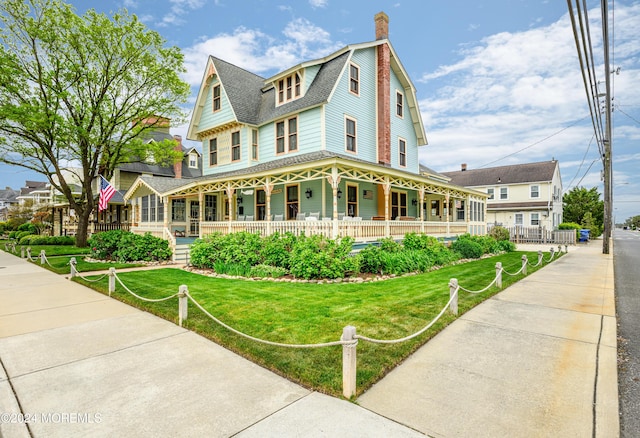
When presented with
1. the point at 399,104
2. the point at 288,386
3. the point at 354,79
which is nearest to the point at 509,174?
the point at 399,104

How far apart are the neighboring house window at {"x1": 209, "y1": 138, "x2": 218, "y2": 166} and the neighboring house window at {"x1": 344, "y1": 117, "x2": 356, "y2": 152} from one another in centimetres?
886

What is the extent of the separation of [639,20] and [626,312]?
8829 mm

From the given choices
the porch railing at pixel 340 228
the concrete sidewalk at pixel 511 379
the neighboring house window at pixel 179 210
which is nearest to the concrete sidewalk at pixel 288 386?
the concrete sidewalk at pixel 511 379

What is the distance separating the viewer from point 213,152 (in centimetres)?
2088

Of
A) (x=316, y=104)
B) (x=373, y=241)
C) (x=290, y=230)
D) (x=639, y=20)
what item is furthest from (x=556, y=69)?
(x=290, y=230)

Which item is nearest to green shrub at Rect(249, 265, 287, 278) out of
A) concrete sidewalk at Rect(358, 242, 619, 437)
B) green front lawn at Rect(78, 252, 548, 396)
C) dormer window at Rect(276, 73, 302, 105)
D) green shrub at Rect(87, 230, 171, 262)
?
green front lawn at Rect(78, 252, 548, 396)

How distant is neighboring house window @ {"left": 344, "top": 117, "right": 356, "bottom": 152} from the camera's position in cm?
1675

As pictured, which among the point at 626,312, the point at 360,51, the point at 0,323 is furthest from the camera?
the point at 360,51

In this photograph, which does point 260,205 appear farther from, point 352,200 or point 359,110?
point 359,110

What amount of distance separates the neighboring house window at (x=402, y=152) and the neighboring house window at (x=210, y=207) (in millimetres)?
12444

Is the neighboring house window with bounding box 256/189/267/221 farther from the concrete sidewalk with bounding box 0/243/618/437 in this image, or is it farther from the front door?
the concrete sidewalk with bounding box 0/243/618/437

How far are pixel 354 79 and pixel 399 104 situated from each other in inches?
172

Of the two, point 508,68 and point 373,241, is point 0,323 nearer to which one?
point 373,241

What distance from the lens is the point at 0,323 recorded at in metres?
6.41
